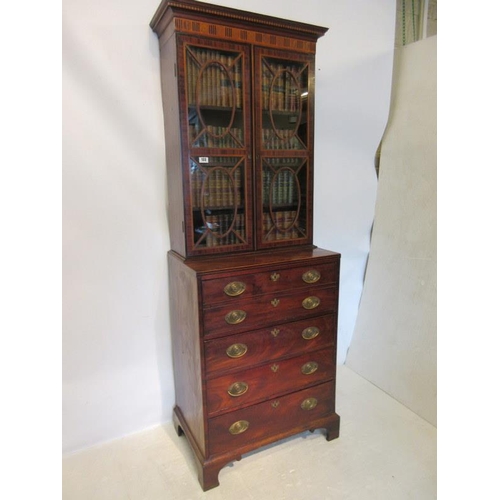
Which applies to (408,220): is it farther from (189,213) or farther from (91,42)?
(91,42)

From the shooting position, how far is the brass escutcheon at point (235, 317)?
A: 1.54 meters

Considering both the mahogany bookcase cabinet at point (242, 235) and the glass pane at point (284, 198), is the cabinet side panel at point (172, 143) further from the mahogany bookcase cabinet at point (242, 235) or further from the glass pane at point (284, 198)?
the glass pane at point (284, 198)

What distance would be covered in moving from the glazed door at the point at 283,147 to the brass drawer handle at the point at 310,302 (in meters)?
0.31

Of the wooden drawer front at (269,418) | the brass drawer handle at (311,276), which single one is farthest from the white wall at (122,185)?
the brass drawer handle at (311,276)

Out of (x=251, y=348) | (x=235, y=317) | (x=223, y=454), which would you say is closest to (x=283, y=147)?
(x=235, y=317)

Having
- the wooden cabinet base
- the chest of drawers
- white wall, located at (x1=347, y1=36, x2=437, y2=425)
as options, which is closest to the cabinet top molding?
white wall, located at (x1=347, y1=36, x2=437, y2=425)

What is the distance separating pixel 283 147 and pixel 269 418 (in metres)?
1.31

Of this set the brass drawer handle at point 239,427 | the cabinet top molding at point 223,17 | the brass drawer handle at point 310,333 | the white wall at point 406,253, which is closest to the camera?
the cabinet top molding at point 223,17

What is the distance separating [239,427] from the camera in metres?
1.66

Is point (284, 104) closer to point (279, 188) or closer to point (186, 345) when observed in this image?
point (279, 188)
